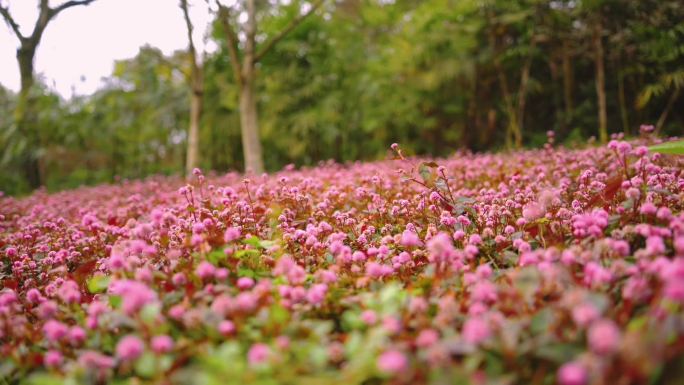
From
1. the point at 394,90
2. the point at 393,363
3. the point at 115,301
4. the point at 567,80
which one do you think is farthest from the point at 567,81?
the point at 393,363

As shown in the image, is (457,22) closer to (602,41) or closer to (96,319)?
(602,41)

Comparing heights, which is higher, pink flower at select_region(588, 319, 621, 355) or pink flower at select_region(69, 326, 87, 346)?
pink flower at select_region(588, 319, 621, 355)

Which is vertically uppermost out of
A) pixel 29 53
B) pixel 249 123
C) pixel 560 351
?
pixel 29 53

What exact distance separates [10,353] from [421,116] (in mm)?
11555

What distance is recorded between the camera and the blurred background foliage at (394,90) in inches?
400

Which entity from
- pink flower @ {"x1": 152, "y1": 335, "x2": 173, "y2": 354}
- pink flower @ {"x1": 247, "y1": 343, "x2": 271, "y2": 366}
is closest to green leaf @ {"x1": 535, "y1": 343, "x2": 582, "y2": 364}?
pink flower @ {"x1": 247, "y1": 343, "x2": 271, "y2": 366}

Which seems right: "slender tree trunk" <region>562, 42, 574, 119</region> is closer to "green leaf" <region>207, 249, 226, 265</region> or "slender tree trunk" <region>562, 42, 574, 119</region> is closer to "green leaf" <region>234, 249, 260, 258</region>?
"green leaf" <region>234, 249, 260, 258</region>

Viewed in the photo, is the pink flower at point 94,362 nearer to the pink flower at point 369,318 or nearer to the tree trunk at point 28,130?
the pink flower at point 369,318

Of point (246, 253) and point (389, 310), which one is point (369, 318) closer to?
point (389, 310)

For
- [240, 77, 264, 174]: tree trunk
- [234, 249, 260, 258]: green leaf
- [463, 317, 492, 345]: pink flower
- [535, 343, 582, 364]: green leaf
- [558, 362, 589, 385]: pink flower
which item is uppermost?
[240, 77, 264, 174]: tree trunk

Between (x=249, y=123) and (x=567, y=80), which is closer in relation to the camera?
(x=249, y=123)

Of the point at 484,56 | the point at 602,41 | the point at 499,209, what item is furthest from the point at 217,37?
the point at 499,209

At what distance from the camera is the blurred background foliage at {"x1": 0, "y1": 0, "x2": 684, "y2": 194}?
10.2m

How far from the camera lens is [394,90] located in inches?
488
